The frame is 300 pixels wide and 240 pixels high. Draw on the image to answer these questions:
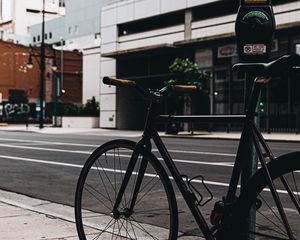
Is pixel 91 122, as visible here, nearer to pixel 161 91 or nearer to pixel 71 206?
pixel 71 206

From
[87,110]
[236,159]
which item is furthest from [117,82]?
[87,110]

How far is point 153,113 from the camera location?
3.36 metres

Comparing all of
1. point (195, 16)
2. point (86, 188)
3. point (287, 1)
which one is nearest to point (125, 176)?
point (86, 188)

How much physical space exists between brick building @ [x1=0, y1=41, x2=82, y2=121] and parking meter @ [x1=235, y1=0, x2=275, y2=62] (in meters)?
59.2

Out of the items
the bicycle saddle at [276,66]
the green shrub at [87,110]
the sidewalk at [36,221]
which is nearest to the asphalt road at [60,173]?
the sidewalk at [36,221]

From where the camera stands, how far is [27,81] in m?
65.8

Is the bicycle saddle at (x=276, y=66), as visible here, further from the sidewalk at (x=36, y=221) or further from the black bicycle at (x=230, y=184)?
the sidewalk at (x=36, y=221)

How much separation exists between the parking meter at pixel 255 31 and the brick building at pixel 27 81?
59.2 m

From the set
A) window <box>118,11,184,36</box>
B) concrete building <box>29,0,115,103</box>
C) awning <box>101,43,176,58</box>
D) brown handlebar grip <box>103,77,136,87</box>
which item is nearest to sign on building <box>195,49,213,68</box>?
awning <box>101,43,176,58</box>

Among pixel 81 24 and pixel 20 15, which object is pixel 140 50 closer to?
pixel 81 24

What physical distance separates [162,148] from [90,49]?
48.6 meters

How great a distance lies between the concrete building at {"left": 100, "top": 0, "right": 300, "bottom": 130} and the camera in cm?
3155

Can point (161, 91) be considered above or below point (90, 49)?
below

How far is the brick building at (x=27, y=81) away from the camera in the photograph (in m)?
62.5
